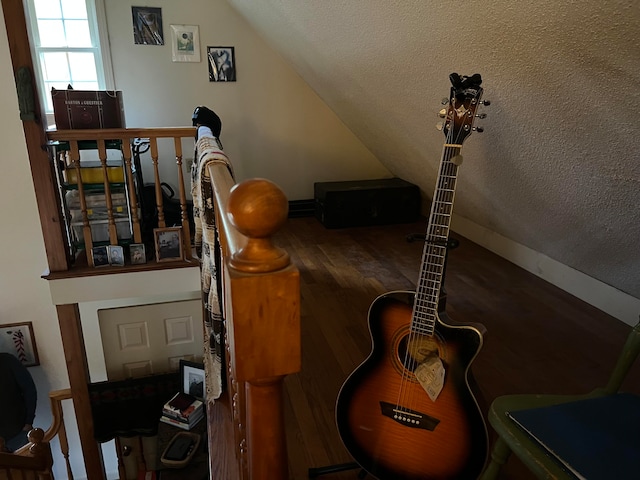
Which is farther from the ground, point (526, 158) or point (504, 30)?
point (504, 30)

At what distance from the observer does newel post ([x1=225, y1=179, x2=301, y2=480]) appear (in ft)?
1.90

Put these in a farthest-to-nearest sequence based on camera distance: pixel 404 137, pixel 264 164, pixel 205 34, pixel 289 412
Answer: pixel 264 164, pixel 205 34, pixel 404 137, pixel 289 412

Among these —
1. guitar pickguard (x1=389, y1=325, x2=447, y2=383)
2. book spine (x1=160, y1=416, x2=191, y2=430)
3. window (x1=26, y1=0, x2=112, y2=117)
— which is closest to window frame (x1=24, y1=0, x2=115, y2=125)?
window (x1=26, y1=0, x2=112, y2=117)

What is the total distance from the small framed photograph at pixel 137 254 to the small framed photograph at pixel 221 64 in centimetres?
195

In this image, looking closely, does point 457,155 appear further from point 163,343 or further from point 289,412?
point 163,343

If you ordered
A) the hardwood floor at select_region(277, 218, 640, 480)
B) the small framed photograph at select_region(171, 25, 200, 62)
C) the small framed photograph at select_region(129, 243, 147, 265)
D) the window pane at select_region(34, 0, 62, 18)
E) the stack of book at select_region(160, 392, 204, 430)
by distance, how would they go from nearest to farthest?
the hardwood floor at select_region(277, 218, 640, 480), the small framed photograph at select_region(129, 243, 147, 265), the stack of book at select_region(160, 392, 204, 430), the window pane at select_region(34, 0, 62, 18), the small framed photograph at select_region(171, 25, 200, 62)

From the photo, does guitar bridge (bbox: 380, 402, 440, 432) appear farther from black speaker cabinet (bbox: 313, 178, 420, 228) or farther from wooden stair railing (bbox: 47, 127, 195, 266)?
black speaker cabinet (bbox: 313, 178, 420, 228)

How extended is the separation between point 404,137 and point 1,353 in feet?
10.5

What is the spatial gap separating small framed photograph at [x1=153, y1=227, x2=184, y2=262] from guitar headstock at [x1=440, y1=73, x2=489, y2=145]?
5.87 feet

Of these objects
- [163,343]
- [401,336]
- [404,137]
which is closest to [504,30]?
[401,336]

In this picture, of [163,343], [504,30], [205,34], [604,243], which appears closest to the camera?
[504,30]

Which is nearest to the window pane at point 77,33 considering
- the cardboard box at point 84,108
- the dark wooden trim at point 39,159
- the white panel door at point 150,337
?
the cardboard box at point 84,108

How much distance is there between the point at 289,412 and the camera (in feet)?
6.12

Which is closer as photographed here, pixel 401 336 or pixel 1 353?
pixel 401 336
